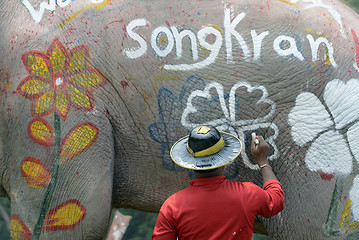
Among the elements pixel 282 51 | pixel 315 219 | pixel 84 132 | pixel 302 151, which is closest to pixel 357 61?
pixel 282 51

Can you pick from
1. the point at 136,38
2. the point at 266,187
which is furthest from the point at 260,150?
the point at 136,38

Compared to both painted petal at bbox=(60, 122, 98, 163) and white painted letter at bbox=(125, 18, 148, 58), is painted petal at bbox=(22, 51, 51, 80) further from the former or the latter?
white painted letter at bbox=(125, 18, 148, 58)

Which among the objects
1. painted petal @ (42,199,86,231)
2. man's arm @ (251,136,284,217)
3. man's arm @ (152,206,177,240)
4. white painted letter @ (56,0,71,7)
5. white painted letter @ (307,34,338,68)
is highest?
white painted letter @ (56,0,71,7)

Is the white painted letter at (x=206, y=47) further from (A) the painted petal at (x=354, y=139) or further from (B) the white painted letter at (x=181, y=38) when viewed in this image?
(A) the painted petal at (x=354, y=139)

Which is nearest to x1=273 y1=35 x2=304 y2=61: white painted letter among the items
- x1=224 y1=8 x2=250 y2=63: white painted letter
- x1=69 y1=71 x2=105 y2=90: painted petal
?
x1=224 y1=8 x2=250 y2=63: white painted letter

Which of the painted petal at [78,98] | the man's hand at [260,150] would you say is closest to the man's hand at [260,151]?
the man's hand at [260,150]

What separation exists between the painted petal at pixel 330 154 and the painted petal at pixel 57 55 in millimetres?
1316

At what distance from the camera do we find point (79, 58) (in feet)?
7.23

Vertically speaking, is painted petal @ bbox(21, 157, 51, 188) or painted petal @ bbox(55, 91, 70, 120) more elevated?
painted petal @ bbox(55, 91, 70, 120)

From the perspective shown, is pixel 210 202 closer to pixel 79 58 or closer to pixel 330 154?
pixel 330 154

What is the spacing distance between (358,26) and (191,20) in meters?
0.87

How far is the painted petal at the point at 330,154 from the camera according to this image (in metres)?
2.07

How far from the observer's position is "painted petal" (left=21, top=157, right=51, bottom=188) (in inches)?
86.1

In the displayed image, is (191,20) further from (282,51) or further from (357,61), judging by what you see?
(357,61)
